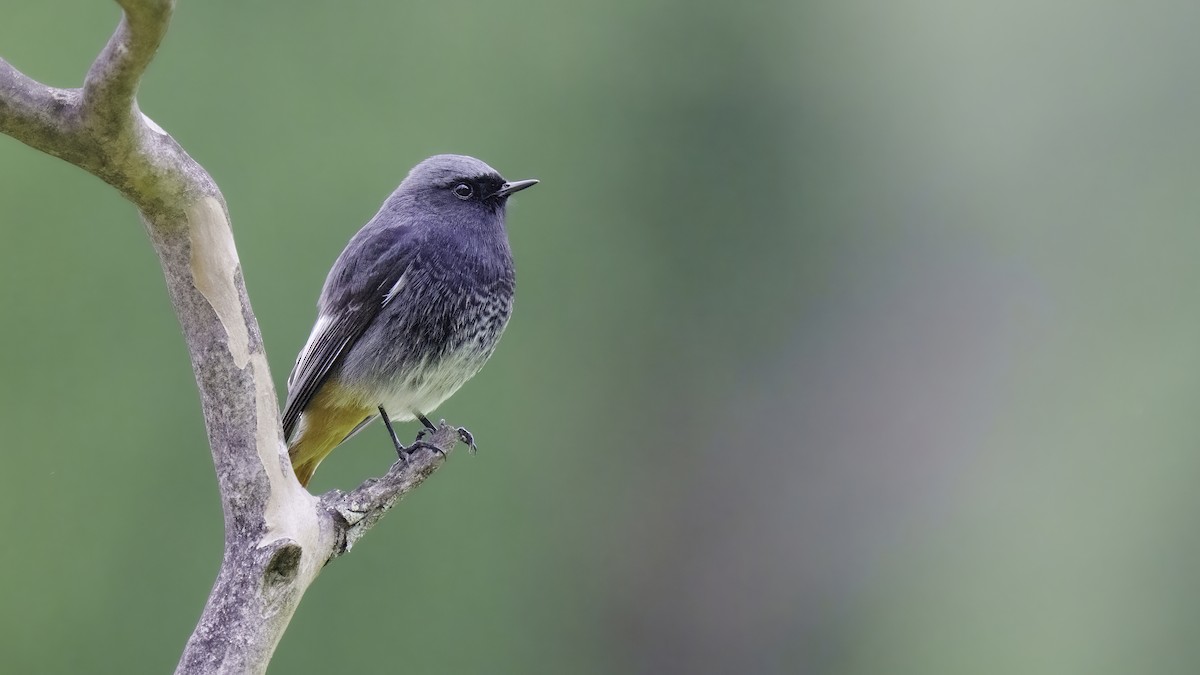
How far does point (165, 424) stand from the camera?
6.34m

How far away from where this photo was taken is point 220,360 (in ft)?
8.70

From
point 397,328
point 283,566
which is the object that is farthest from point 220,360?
point 397,328

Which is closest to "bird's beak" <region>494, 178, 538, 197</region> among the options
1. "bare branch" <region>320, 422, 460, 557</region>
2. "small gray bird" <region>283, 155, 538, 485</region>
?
"small gray bird" <region>283, 155, 538, 485</region>

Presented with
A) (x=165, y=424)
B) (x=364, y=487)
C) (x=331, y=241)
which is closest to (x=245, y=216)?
(x=331, y=241)

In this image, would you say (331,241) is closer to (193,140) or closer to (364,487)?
(193,140)

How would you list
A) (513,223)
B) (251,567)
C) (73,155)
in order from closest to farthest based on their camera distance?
(73,155) → (251,567) → (513,223)

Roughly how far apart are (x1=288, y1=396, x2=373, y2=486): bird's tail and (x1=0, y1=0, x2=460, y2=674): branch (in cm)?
76

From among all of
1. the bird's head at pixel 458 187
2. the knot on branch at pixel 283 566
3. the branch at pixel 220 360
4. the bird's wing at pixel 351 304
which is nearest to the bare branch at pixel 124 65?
the branch at pixel 220 360

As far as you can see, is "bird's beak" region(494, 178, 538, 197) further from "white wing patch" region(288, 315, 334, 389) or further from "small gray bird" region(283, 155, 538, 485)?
"white wing patch" region(288, 315, 334, 389)

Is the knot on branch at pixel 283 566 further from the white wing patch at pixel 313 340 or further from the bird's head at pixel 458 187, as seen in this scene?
the bird's head at pixel 458 187

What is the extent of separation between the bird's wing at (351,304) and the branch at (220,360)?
78 centimetres

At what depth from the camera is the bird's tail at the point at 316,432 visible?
11.7ft

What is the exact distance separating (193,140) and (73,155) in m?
4.08

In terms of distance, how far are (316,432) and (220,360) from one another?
0.95 metres
